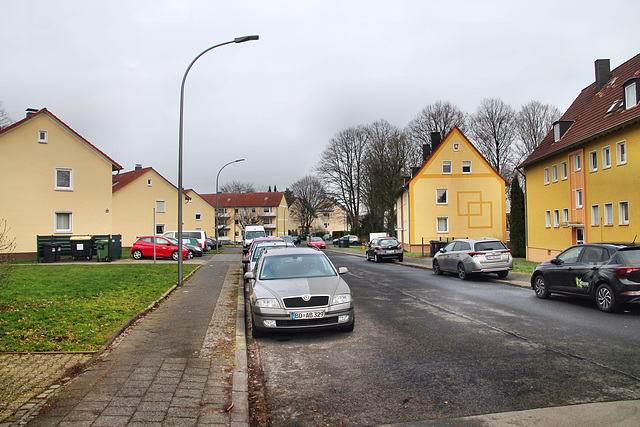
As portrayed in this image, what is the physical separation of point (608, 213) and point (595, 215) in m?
1.04

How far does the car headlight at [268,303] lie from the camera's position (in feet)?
26.0

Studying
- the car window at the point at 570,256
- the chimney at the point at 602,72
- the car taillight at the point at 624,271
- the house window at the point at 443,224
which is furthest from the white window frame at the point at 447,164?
the car taillight at the point at 624,271

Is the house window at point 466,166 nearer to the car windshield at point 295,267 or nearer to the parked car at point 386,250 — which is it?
the parked car at point 386,250

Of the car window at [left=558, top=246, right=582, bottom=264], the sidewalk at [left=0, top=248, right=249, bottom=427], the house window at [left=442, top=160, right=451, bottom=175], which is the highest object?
the house window at [left=442, top=160, right=451, bottom=175]

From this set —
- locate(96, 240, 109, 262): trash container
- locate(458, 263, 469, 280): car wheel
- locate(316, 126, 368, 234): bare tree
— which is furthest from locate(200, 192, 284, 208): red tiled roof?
locate(458, 263, 469, 280): car wheel

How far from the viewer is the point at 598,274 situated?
10562 mm

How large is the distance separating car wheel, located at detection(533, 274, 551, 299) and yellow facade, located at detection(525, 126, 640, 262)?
10.7 meters

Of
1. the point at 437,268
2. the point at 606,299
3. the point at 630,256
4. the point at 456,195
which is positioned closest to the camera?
the point at 630,256

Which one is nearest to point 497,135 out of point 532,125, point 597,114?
point 532,125

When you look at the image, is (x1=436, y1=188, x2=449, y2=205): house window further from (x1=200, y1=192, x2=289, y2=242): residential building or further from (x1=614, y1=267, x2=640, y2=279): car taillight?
(x1=200, y1=192, x2=289, y2=242): residential building

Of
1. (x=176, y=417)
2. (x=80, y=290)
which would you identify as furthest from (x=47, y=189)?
(x=176, y=417)

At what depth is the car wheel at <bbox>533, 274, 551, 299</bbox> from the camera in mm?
12596

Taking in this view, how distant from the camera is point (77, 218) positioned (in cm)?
3128

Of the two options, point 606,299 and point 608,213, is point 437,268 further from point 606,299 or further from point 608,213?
point 606,299
